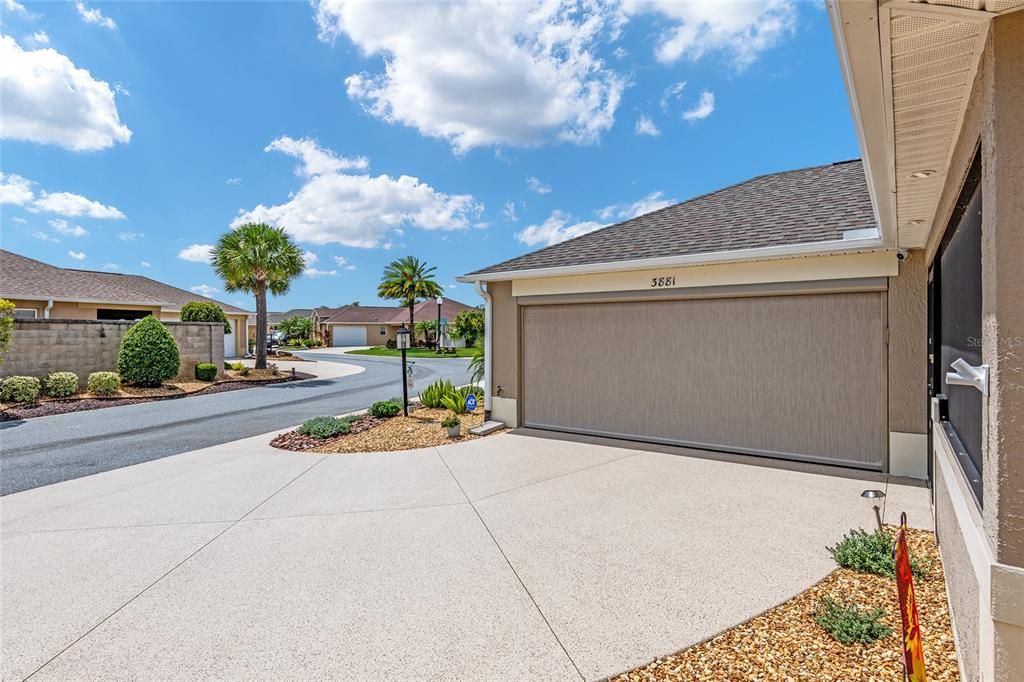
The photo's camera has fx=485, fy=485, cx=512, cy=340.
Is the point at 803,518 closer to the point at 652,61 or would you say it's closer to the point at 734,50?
the point at 734,50

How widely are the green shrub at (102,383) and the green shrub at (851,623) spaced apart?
1834cm

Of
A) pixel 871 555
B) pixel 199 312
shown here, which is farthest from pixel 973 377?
pixel 199 312

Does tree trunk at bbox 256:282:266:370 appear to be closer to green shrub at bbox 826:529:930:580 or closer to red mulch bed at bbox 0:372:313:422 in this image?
→ red mulch bed at bbox 0:372:313:422

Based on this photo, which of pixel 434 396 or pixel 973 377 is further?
pixel 434 396

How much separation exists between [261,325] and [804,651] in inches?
954

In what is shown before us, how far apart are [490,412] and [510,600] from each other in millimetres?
6416

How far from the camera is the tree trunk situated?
22297 mm

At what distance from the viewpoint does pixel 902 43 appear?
206cm

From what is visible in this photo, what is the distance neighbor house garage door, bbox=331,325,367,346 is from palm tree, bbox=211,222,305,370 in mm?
32664

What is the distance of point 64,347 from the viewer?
608 inches

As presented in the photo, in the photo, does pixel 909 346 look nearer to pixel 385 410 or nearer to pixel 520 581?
pixel 520 581

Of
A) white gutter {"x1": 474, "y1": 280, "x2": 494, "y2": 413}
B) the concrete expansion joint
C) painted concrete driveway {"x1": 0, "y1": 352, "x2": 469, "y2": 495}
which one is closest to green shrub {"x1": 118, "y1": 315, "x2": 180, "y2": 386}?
painted concrete driveway {"x1": 0, "y1": 352, "x2": 469, "y2": 495}

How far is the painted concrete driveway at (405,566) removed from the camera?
113 inches

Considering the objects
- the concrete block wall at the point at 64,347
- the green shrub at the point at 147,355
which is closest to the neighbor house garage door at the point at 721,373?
the green shrub at the point at 147,355
